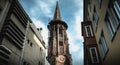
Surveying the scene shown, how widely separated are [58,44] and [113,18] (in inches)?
1870

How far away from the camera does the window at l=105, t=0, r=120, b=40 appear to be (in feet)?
25.8

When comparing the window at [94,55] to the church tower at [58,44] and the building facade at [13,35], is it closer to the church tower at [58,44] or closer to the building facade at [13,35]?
the building facade at [13,35]

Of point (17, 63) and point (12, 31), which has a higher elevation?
point (12, 31)

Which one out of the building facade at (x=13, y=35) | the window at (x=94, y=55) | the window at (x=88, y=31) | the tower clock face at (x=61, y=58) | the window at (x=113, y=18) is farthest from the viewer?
the tower clock face at (x=61, y=58)

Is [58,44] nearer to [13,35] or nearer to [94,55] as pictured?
[94,55]

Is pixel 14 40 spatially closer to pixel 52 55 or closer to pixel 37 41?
pixel 37 41

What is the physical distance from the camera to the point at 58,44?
5562 cm

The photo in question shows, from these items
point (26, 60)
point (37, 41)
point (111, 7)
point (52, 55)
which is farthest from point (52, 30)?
point (111, 7)

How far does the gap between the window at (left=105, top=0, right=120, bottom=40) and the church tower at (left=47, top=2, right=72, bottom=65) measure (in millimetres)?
42440

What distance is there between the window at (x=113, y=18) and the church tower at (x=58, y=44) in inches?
1671

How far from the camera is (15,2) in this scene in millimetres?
11633

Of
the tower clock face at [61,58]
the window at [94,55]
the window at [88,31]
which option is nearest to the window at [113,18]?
the window at [94,55]

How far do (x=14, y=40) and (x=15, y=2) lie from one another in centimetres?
364

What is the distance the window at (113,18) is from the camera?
787cm
